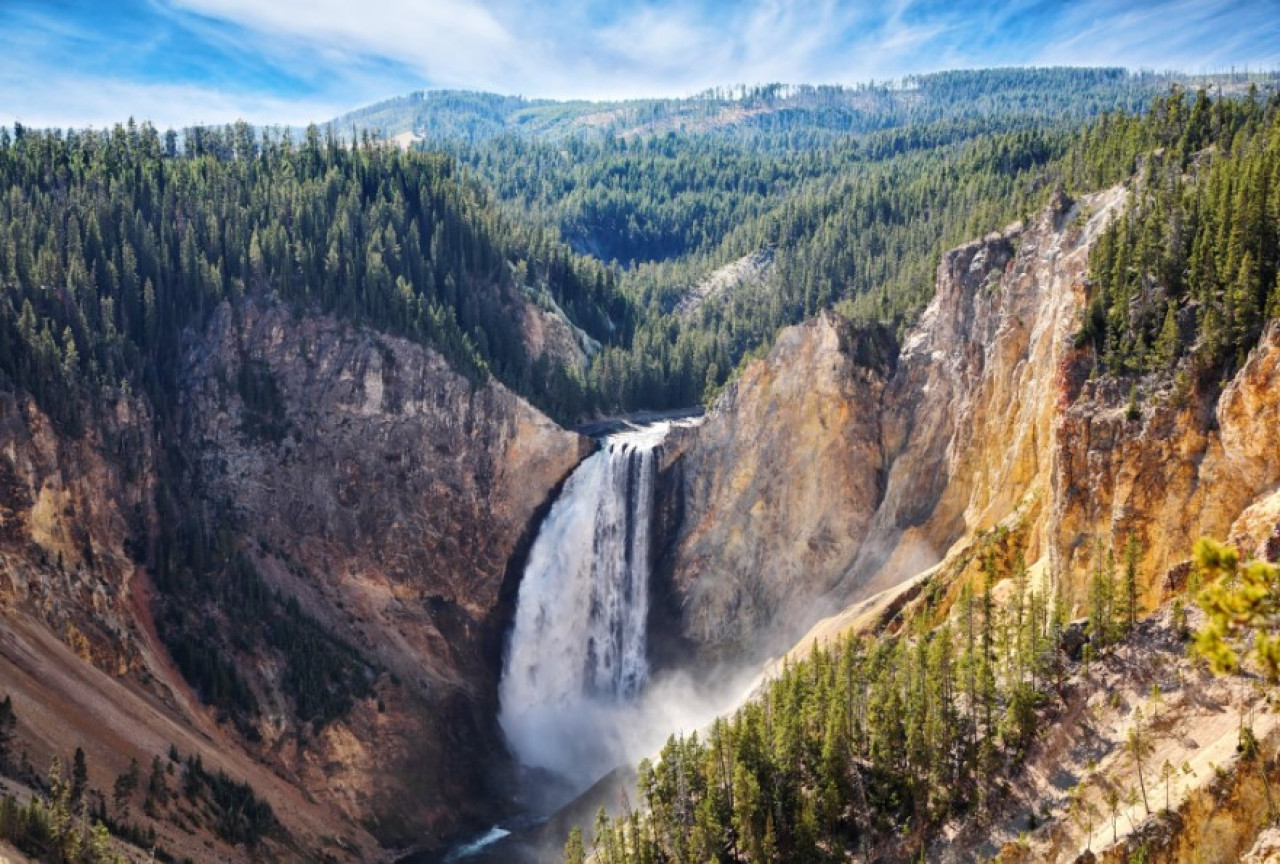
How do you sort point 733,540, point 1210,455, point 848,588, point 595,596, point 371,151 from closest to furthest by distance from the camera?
point 1210,455 < point 848,588 < point 733,540 < point 595,596 < point 371,151

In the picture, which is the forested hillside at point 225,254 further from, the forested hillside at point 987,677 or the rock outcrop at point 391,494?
the forested hillside at point 987,677

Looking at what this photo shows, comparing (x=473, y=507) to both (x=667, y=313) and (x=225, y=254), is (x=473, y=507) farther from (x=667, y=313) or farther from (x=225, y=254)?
(x=667, y=313)

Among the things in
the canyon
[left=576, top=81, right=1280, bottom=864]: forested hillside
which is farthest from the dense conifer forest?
the canyon

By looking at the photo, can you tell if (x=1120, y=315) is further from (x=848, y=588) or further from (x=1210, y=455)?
(x=848, y=588)

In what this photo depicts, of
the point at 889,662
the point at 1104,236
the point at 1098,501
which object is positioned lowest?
the point at 889,662

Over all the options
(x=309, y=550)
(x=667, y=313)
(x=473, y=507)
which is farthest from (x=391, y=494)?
(x=667, y=313)

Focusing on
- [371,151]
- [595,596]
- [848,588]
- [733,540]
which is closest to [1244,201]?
[848,588]
